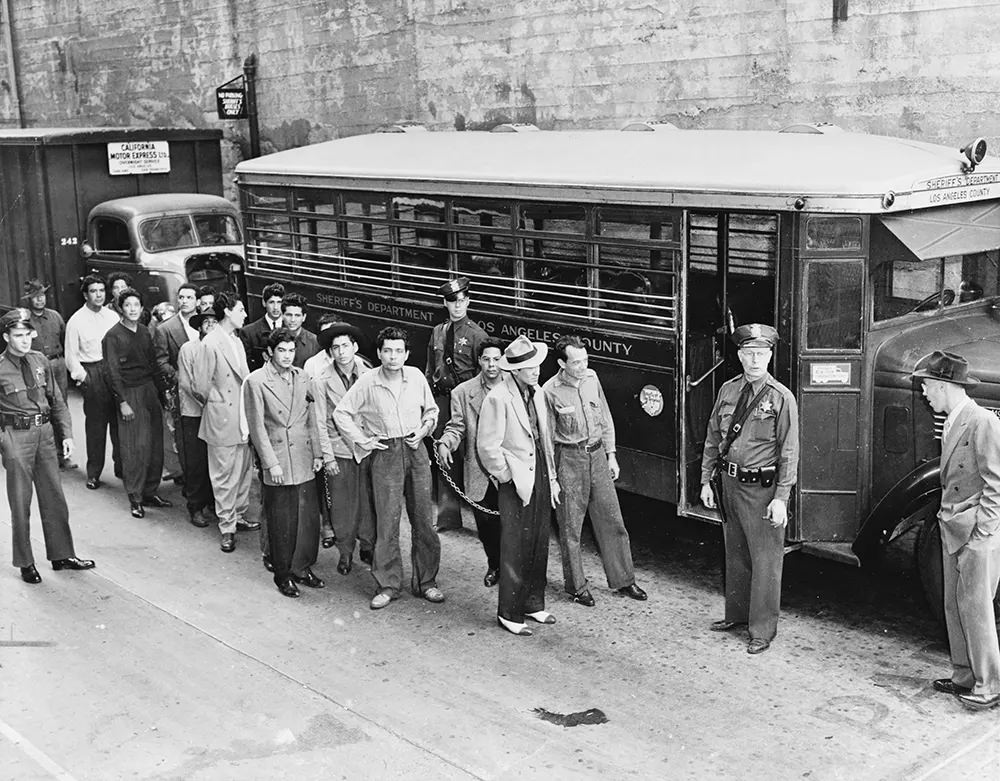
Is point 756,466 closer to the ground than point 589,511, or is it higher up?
higher up

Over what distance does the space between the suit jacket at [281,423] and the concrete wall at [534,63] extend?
592cm

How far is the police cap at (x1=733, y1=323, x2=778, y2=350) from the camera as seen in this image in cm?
651

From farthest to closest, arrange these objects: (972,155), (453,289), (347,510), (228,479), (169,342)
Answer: (169,342) → (228,479) → (453,289) → (347,510) → (972,155)

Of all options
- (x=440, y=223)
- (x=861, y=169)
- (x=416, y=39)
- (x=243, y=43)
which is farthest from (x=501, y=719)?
(x=243, y=43)

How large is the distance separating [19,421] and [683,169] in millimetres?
4500

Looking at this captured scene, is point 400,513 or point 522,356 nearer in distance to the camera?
point 522,356

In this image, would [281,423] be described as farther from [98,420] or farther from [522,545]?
[98,420]

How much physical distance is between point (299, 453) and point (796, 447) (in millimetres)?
3082

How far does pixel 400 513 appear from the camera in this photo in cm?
755

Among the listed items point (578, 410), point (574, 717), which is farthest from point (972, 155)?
point (574, 717)

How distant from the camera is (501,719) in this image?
5941mm

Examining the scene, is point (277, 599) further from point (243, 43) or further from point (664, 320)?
point (243, 43)

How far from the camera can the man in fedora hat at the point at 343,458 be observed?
25.1 ft

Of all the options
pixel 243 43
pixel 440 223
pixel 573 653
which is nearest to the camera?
pixel 573 653
